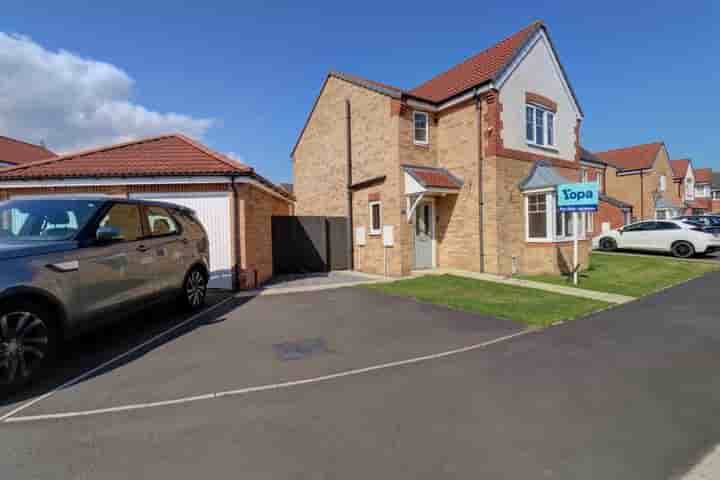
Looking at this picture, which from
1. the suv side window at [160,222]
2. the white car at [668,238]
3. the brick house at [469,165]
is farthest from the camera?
the white car at [668,238]

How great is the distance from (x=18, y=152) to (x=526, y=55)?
34.3 metres

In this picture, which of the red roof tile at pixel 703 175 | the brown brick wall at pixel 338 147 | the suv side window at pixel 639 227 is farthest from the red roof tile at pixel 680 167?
the brown brick wall at pixel 338 147

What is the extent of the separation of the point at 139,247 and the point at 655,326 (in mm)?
8671

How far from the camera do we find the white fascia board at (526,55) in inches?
479

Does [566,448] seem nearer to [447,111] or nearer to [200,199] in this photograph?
[200,199]

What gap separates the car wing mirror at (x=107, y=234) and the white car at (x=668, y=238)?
22.3m

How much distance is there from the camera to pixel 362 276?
12.4 metres

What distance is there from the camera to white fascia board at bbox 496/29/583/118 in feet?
39.9

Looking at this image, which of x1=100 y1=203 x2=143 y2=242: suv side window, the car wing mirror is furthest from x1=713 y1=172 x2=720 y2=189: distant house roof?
the car wing mirror

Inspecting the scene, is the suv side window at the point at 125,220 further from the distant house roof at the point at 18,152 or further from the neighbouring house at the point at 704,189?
the neighbouring house at the point at 704,189

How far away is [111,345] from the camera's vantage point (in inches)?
202

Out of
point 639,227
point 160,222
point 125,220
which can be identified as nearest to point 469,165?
point 160,222

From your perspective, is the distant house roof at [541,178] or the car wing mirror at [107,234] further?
the distant house roof at [541,178]

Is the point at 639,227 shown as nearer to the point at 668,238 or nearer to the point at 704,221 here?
the point at 668,238
